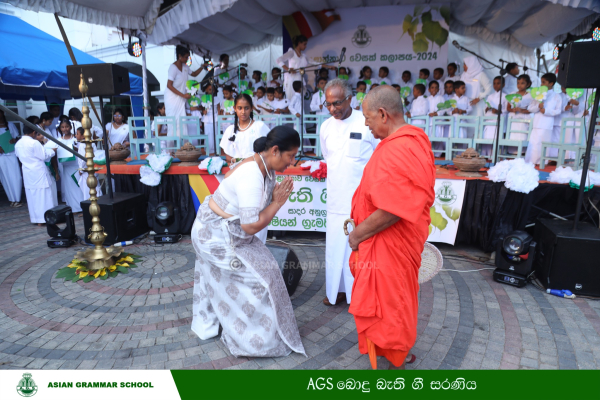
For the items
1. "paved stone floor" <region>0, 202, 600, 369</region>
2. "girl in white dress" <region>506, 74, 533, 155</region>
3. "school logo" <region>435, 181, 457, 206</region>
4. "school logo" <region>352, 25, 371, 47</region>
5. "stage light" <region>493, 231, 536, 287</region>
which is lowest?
"paved stone floor" <region>0, 202, 600, 369</region>

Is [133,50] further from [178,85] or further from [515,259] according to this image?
[515,259]

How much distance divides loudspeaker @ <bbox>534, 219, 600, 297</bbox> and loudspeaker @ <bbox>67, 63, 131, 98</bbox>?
17.0 ft

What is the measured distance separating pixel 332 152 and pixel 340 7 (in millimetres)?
7592

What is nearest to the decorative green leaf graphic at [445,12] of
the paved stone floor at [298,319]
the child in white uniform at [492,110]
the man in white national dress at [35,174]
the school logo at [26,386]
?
the child in white uniform at [492,110]

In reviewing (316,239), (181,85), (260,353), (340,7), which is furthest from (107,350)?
(340,7)

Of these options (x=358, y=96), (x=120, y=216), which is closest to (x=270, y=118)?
(x=358, y=96)

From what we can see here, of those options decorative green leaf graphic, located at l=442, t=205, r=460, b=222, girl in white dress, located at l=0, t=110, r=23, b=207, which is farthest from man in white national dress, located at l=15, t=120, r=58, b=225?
decorative green leaf graphic, located at l=442, t=205, r=460, b=222

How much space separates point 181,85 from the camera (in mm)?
7582

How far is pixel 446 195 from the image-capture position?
4664 millimetres

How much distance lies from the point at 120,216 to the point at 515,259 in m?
4.99

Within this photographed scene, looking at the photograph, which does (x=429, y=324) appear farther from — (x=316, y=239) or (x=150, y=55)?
(x=150, y=55)

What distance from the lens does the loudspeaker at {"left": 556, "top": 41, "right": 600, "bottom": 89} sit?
11.2ft

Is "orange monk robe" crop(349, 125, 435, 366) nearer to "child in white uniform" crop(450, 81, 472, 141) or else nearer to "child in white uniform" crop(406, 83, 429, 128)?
"child in white uniform" crop(450, 81, 472, 141)

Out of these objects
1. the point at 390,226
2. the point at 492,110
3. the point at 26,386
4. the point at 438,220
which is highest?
the point at 492,110
